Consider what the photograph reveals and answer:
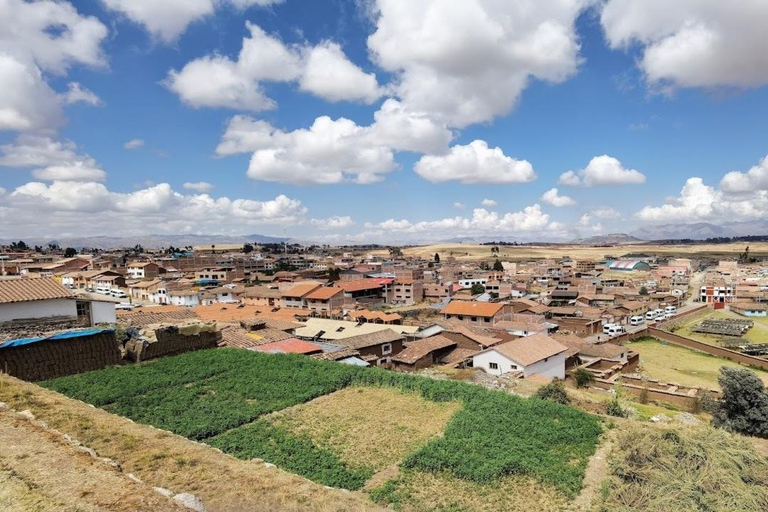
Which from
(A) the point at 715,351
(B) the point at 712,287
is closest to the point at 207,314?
(A) the point at 715,351

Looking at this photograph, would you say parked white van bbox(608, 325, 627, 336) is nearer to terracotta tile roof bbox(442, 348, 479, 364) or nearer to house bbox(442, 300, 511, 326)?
house bbox(442, 300, 511, 326)

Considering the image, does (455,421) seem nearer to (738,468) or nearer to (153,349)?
(738,468)

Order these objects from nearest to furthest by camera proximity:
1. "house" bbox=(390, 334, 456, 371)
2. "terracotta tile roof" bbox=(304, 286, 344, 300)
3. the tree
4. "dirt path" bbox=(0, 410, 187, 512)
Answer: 1. "dirt path" bbox=(0, 410, 187, 512)
2. the tree
3. "house" bbox=(390, 334, 456, 371)
4. "terracotta tile roof" bbox=(304, 286, 344, 300)

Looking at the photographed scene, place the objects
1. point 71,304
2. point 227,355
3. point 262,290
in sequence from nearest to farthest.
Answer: point 71,304
point 227,355
point 262,290

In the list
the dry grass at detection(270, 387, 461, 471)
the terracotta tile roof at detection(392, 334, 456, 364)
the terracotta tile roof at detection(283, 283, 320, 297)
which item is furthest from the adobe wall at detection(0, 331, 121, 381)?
the terracotta tile roof at detection(283, 283, 320, 297)

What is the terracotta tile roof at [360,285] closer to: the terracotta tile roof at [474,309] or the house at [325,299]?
the house at [325,299]

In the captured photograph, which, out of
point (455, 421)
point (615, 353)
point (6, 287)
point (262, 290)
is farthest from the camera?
point (262, 290)

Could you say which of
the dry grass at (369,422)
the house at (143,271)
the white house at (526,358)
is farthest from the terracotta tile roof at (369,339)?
the house at (143,271)
